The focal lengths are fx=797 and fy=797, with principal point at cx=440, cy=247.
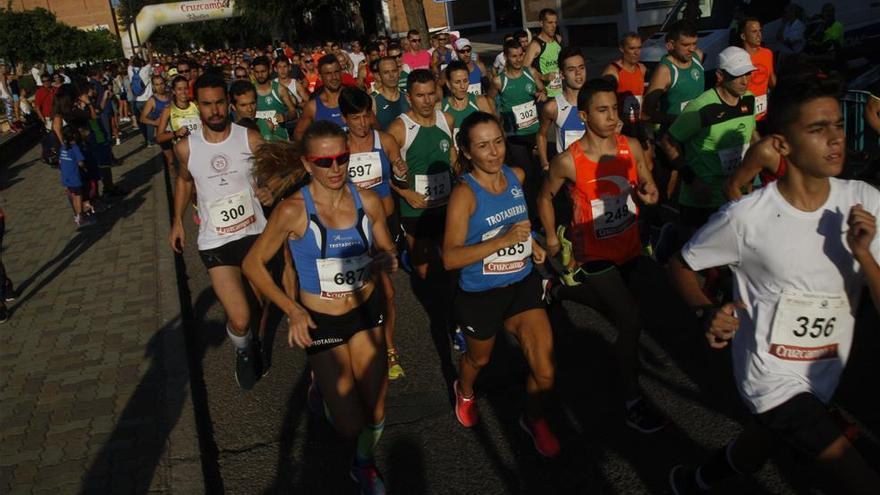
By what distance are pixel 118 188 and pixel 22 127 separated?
12355 millimetres

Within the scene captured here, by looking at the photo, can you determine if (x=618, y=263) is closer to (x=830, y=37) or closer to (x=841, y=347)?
(x=841, y=347)

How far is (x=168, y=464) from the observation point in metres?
4.35

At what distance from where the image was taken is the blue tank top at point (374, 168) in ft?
18.7

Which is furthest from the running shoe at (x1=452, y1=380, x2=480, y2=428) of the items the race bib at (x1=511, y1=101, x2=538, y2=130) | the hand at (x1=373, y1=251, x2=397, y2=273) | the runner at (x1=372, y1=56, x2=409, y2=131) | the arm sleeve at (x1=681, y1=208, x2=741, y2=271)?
the race bib at (x1=511, y1=101, x2=538, y2=130)

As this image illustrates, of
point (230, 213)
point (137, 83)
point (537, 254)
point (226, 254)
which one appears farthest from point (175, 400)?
point (137, 83)

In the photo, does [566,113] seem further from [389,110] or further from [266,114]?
[266,114]

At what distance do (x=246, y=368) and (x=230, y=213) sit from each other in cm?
103

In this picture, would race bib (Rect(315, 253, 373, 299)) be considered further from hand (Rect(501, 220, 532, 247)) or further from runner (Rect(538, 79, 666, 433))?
runner (Rect(538, 79, 666, 433))

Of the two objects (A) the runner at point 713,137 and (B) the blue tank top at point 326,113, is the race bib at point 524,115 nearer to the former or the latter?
(B) the blue tank top at point 326,113

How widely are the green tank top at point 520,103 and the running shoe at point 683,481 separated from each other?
5542mm

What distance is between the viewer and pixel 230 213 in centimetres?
525

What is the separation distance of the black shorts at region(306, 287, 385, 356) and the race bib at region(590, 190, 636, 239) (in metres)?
1.33

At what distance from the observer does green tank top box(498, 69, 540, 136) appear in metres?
8.57

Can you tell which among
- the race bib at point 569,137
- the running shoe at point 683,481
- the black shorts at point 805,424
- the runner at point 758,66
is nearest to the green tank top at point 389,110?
the race bib at point 569,137
